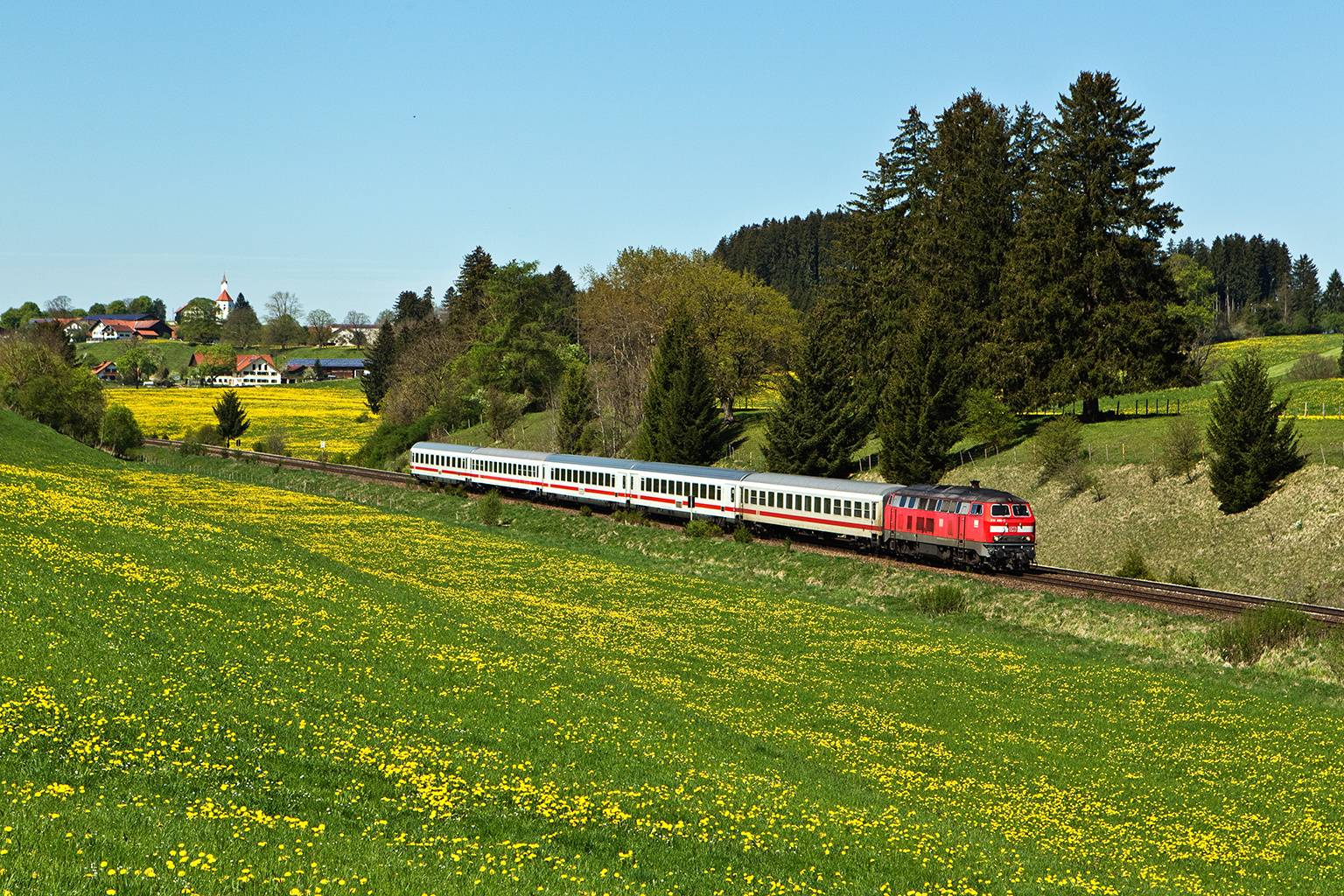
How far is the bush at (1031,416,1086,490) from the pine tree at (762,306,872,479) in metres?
11.1

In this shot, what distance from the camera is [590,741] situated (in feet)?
55.3

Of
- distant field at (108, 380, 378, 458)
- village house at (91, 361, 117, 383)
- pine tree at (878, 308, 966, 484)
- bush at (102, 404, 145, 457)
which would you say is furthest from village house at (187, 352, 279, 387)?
pine tree at (878, 308, 966, 484)

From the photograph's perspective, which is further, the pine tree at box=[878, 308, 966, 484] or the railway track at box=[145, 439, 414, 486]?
the railway track at box=[145, 439, 414, 486]

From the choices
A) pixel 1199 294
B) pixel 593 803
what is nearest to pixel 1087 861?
pixel 593 803

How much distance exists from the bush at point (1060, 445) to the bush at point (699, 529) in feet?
63.5

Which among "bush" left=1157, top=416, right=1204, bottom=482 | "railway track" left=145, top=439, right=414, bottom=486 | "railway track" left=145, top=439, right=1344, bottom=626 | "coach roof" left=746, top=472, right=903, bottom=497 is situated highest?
"bush" left=1157, top=416, right=1204, bottom=482

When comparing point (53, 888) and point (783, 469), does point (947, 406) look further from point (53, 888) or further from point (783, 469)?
point (53, 888)

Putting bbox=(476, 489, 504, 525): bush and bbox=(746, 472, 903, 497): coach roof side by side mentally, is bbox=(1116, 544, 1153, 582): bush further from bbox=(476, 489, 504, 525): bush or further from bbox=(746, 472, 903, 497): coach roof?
bbox=(476, 489, 504, 525): bush

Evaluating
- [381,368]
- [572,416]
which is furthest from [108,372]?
[572,416]

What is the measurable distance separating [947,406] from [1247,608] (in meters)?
28.5

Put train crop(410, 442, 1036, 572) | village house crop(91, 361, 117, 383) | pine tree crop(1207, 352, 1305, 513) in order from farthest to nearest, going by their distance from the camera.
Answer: village house crop(91, 361, 117, 383) < pine tree crop(1207, 352, 1305, 513) < train crop(410, 442, 1036, 572)

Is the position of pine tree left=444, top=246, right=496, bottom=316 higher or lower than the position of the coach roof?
higher

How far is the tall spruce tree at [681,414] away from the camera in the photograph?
6919 cm

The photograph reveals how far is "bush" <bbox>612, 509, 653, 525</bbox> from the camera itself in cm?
5556
